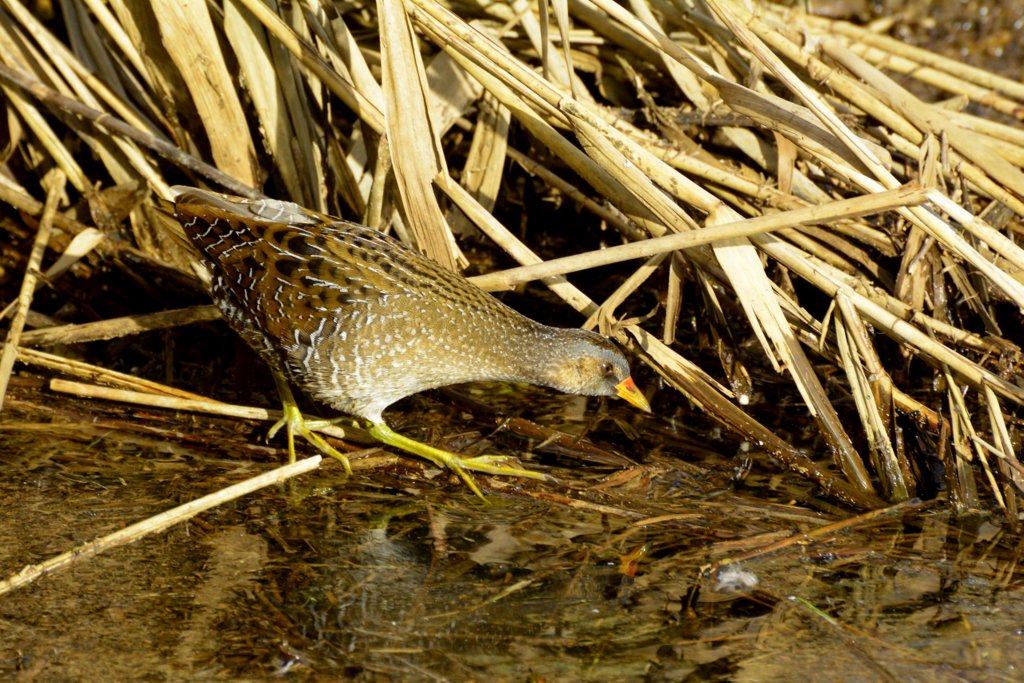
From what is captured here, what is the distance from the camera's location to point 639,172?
3.64m

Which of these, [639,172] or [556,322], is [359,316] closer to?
[639,172]

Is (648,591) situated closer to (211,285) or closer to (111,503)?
(111,503)

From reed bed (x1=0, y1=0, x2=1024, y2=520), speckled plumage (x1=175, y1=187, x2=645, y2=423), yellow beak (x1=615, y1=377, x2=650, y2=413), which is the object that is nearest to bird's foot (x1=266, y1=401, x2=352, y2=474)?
speckled plumage (x1=175, y1=187, x2=645, y2=423)

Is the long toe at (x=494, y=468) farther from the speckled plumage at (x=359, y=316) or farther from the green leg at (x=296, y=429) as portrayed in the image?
the green leg at (x=296, y=429)

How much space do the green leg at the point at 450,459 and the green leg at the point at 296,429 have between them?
165mm

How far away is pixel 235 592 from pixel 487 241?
231 centimetres

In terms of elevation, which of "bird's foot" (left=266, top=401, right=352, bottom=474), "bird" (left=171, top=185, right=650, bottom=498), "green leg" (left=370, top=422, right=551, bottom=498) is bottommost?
"bird's foot" (left=266, top=401, right=352, bottom=474)

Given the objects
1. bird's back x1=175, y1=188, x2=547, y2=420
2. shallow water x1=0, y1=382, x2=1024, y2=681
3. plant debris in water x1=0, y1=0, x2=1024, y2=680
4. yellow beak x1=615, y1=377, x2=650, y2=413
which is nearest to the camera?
shallow water x1=0, y1=382, x2=1024, y2=681

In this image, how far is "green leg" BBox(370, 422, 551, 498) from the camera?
140 inches

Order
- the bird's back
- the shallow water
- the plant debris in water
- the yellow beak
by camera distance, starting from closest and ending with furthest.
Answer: the shallow water
the plant debris in water
the bird's back
the yellow beak

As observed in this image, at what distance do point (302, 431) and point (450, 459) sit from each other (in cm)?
56

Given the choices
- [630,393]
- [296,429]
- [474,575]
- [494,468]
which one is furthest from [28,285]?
[630,393]

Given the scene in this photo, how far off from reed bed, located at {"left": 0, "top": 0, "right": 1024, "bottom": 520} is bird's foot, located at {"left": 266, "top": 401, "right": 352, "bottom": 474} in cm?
66

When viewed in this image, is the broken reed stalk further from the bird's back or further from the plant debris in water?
the bird's back
